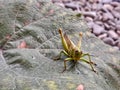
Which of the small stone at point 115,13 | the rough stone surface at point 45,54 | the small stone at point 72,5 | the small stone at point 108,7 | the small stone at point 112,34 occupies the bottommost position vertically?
the small stone at point 112,34

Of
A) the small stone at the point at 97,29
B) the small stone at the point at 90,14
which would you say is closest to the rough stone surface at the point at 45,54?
the small stone at the point at 97,29

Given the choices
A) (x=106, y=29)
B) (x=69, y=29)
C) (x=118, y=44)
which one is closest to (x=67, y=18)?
(x=69, y=29)

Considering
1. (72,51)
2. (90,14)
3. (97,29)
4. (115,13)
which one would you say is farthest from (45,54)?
(115,13)

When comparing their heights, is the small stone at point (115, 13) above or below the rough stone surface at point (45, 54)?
below

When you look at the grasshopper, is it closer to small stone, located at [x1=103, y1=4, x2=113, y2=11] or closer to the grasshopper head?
the grasshopper head

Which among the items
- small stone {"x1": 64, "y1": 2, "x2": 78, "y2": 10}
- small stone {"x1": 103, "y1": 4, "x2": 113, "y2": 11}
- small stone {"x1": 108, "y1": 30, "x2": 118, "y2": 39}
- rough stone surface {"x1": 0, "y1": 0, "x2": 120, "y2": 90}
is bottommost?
small stone {"x1": 108, "y1": 30, "x2": 118, "y2": 39}

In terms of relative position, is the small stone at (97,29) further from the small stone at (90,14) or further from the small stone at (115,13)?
the small stone at (115,13)

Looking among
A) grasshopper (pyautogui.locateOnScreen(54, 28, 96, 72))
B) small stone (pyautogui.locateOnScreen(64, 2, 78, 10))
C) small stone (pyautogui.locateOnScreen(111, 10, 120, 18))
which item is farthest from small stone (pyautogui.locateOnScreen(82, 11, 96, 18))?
grasshopper (pyautogui.locateOnScreen(54, 28, 96, 72))

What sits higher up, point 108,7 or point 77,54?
point 77,54

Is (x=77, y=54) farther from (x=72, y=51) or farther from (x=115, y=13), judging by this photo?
(x=115, y=13)

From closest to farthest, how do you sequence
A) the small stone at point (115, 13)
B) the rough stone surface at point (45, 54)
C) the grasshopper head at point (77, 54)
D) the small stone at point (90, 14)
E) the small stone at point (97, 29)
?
the rough stone surface at point (45, 54) → the grasshopper head at point (77, 54) → the small stone at point (97, 29) → the small stone at point (90, 14) → the small stone at point (115, 13)

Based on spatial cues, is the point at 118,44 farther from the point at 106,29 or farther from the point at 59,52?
the point at 59,52

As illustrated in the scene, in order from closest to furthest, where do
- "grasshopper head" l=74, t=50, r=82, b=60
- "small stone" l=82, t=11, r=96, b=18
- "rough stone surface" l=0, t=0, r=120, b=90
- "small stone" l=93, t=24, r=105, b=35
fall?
"rough stone surface" l=0, t=0, r=120, b=90
"grasshopper head" l=74, t=50, r=82, b=60
"small stone" l=93, t=24, r=105, b=35
"small stone" l=82, t=11, r=96, b=18
